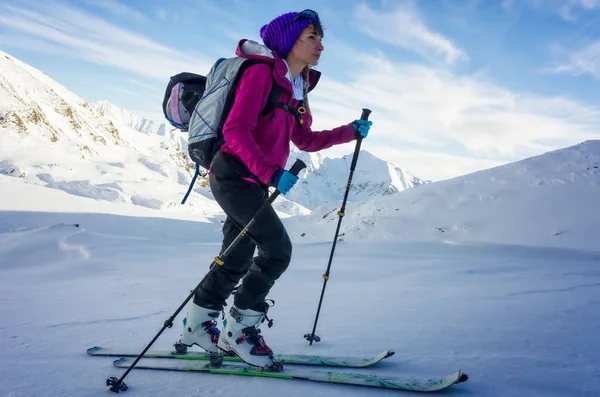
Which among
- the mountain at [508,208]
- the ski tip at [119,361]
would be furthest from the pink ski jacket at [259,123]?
the mountain at [508,208]

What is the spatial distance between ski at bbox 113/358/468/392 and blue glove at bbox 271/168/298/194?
1.23 meters

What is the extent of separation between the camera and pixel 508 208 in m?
13.3

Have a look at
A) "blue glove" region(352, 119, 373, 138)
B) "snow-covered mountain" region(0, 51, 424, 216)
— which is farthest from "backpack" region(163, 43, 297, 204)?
"snow-covered mountain" region(0, 51, 424, 216)

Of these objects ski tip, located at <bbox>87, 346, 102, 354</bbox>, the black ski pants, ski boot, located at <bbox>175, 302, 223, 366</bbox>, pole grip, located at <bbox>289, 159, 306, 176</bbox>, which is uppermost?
pole grip, located at <bbox>289, 159, 306, 176</bbox>

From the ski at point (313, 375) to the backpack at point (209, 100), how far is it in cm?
121

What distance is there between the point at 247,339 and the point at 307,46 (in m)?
2.29

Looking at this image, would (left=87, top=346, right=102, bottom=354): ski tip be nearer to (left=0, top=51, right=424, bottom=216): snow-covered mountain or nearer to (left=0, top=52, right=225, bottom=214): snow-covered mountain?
(left=0, top=51, right=424, bottom=216): snow-covered mountain

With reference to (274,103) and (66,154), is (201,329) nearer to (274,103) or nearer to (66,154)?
(274,103)

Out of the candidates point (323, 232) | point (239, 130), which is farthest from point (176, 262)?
point (323, 232)

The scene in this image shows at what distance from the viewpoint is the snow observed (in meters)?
2.38

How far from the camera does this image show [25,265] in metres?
9.09

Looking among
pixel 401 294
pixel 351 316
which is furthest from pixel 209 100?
pixel 401 294

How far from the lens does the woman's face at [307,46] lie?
2.85 metres

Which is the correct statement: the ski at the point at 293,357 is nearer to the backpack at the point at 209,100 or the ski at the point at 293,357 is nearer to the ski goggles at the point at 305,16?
the backpack at the point at 209,100
